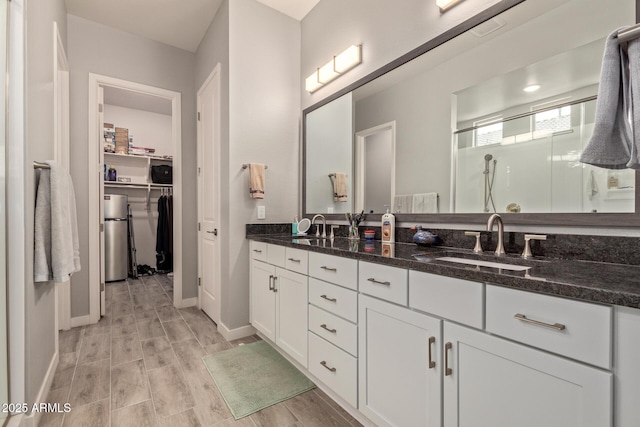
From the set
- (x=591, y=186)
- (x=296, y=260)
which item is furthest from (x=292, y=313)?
(x=591, y=186)

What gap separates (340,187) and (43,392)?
2.27 m

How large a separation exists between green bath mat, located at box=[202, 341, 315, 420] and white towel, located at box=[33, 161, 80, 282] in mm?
1107

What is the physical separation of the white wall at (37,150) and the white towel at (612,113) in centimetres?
228

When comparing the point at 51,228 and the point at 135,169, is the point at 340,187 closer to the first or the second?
the point at 51,228

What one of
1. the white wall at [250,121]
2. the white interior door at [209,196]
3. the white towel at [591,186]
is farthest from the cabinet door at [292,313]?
the white towel at [591,186]

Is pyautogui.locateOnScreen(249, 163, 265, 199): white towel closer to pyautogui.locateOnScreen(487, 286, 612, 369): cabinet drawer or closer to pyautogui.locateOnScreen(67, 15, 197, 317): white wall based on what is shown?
pyautogui.locateOnScreen(67, 15, 197, 317): white wall

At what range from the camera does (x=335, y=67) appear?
2.48m

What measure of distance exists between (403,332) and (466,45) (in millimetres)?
1528

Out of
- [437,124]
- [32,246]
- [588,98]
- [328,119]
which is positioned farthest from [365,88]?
[32,246]

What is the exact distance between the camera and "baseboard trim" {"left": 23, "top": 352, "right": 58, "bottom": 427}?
4.69 feet

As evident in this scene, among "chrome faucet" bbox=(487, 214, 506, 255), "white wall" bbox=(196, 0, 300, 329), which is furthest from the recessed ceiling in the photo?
"chrome faucet" bbox=(487, 214, 506, 255)

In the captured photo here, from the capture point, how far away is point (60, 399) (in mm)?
1745

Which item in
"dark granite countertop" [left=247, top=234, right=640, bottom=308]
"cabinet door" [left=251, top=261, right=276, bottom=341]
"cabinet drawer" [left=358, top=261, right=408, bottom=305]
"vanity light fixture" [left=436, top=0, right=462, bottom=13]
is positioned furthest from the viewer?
"cabinet door" [left=251, top=261, right=276, bottom=341]

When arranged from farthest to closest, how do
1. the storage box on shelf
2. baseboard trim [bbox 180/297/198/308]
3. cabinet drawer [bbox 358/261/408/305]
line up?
the storage box on shelf → baseboard trim [bbox 180/297/198/308] → cabinet drawer [bbox 358/261/408/305]
